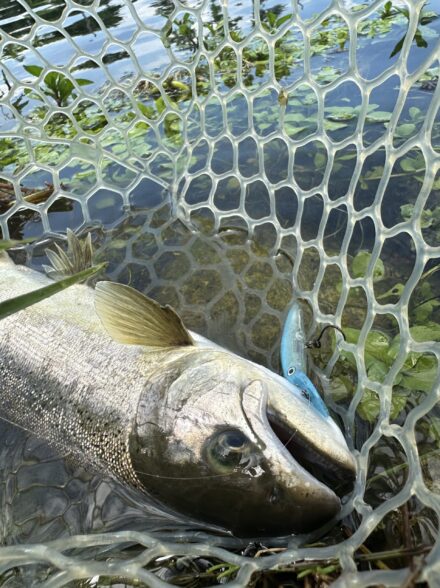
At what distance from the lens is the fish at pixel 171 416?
190 centimetres

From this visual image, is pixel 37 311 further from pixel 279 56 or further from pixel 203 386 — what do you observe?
pixel 279 56

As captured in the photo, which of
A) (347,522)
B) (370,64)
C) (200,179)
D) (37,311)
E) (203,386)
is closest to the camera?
(347,522)

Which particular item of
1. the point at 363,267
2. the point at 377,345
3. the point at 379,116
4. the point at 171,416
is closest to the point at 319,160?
the point at 379,116

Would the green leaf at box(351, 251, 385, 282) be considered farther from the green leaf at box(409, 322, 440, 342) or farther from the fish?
the fish

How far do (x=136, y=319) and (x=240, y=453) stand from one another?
0.87 m

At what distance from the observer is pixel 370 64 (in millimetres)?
5297

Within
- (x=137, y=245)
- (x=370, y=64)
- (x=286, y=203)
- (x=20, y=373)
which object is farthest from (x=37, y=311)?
(x=370, y=64)

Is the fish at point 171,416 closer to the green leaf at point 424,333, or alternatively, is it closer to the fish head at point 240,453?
the fish head at point 240,453

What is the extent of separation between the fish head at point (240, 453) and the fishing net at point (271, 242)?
12 cm

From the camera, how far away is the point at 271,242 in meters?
3.67

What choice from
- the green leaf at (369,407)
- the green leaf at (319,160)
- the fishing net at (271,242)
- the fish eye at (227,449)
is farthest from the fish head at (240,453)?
the green leaf at (319,160)

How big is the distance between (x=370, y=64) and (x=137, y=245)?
3.14 m

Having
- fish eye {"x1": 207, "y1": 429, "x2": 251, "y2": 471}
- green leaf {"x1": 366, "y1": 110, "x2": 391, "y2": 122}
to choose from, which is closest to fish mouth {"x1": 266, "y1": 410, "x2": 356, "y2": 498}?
fish eye {"x1": 207, "y1": 429, "x2": 251, "y2": 471}

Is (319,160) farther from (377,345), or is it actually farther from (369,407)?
(369,407)
